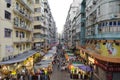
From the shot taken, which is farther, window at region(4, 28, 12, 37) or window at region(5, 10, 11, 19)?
window at region(4, 28, 12, 37)

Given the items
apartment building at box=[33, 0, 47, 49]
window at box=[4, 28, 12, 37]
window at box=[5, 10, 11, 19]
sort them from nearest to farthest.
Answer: window at box=[5, 10, 11, 19], window at box=[4, 28, 12, 37], apartment building at box=[33, 0, 47, 49]

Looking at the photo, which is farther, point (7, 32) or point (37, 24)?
point (37, 24)

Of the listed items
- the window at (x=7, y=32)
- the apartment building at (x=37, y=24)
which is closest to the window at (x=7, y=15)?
the window at (x=7, y=32)

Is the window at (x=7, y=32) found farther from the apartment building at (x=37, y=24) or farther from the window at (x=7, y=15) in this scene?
the apartment building at (x=37, y=24)

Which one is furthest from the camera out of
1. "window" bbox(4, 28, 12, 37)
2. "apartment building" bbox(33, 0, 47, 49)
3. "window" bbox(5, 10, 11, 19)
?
"apartment building" bbox(33, 0, 47, 49)

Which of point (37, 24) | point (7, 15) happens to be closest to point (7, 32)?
point (7, 15)

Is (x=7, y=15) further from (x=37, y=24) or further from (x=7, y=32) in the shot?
(x=37, y=24)

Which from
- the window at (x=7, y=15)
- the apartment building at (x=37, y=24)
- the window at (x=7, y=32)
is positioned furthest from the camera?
the apartment building at (x=37, y=24)

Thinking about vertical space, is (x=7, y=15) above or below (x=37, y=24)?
below

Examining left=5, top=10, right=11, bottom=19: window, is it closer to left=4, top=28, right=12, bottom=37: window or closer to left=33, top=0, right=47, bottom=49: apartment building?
left=4, top=28, right=12, bottom=37: window

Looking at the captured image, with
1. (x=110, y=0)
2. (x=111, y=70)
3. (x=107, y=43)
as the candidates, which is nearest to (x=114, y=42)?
(x=107, y=43)

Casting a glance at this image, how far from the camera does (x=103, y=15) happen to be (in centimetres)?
2908

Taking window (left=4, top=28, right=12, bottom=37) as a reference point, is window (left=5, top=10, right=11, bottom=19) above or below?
above

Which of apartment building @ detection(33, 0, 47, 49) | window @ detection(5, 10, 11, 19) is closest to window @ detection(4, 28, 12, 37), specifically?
window @ detection(5, 10, 11, 19)
